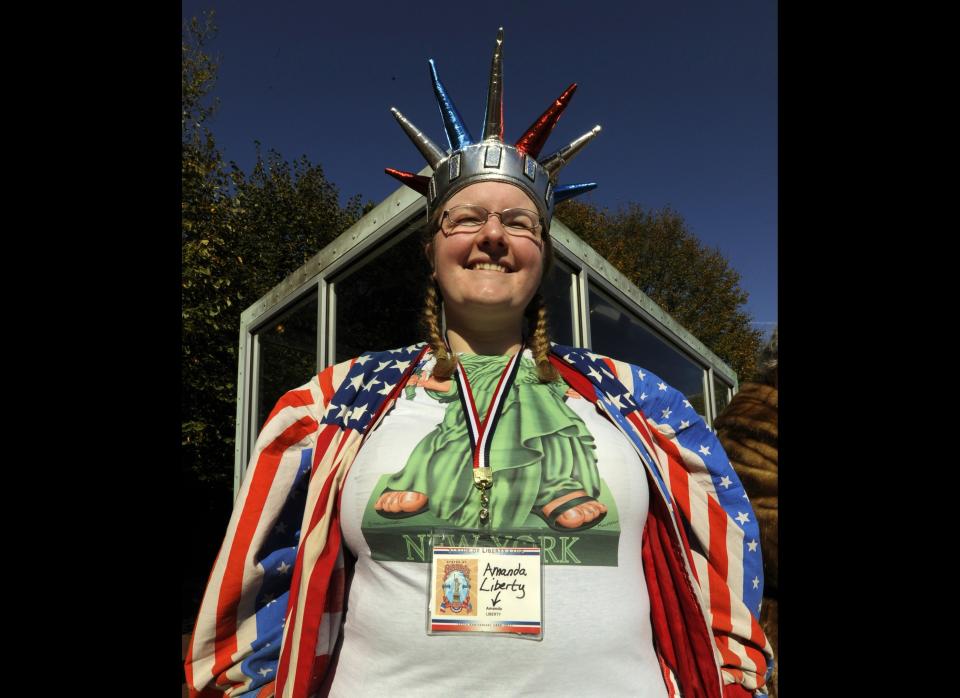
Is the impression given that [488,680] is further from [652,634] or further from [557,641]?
[652,634]

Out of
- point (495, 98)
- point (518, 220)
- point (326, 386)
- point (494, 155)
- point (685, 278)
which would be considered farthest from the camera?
point (685, 278)

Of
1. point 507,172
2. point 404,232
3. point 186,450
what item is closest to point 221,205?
point 186,450

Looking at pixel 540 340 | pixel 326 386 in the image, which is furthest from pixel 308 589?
pixel 540 340

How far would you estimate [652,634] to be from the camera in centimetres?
137

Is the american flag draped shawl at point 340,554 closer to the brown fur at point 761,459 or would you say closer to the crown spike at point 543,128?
the brown fur at point 761,459

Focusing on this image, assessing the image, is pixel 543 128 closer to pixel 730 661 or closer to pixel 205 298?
pixel 730 661

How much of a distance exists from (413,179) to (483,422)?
3.60 ft

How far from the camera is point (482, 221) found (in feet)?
5.58

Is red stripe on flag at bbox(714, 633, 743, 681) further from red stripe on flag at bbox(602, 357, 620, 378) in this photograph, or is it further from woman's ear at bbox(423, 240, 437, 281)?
woman's ear at bbox(423, 240, 437, 281)

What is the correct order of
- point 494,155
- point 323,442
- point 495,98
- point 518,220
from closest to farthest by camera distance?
point 323,442 → point 518,220 → point 494,155 → point 495,98

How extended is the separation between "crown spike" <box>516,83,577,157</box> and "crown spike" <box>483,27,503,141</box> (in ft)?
0.30

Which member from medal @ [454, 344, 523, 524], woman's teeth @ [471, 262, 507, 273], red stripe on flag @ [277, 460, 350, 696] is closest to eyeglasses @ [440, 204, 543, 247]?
woman's teeth @ [471, 262, 507, 273]

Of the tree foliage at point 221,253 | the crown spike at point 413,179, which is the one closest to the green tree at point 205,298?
the tree foliage at point 221,253
